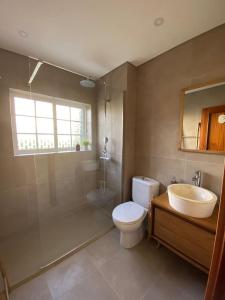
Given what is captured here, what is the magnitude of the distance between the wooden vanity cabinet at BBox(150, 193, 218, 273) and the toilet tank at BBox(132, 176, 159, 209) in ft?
0.78

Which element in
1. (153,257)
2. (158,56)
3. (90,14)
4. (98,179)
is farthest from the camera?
(98,179)

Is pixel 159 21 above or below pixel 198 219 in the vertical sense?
above

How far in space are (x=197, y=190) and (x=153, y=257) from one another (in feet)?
3.03

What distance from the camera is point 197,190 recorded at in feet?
4.91

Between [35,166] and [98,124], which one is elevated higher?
[98,124]

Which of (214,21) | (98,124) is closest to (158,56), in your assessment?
(214,21)

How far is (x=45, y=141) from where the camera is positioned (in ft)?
6.82

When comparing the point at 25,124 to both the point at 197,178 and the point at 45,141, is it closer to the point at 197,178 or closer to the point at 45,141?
the point at 45,141

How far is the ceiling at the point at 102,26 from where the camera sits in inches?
45.3

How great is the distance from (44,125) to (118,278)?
82.0 inches

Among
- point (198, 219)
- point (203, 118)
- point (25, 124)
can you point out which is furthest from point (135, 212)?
point (25, 124)

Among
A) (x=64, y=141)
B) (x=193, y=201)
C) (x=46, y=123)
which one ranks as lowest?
(x=193, y=201)

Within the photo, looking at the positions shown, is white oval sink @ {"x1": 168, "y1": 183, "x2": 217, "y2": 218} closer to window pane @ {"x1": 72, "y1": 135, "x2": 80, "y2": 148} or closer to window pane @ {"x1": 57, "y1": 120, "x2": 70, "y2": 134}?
window pane @ {"x1": 72, "y1": 135, "x2": 80, "y2": 148}

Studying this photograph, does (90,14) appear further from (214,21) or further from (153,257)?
(153,257)
